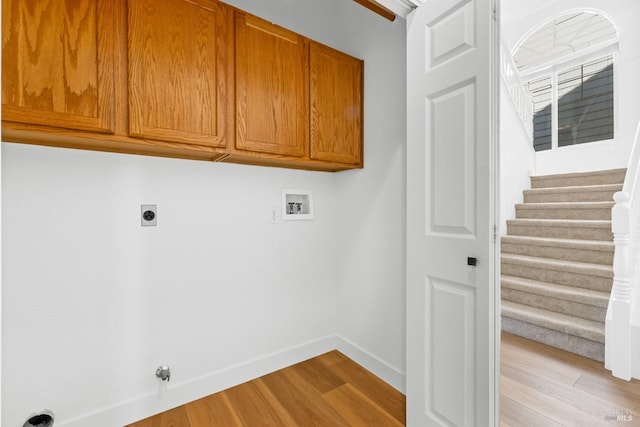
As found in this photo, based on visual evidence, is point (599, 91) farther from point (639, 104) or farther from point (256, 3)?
point (256, 3)

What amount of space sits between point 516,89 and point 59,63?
5640mm

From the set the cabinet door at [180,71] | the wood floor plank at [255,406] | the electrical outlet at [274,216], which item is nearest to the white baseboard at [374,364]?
the wood floor plank at [255,406]

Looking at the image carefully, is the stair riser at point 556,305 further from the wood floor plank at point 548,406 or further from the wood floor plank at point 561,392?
the wood floor plank at point 548,406

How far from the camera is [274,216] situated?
2.27m

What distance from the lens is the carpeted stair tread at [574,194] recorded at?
368 cm

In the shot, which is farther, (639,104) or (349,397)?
(639,104)

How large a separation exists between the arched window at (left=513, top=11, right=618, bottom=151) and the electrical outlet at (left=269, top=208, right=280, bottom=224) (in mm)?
5183

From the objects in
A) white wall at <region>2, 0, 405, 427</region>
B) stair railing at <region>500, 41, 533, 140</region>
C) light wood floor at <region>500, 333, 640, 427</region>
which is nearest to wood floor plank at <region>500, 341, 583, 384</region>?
light wood floor at <region>500, 333, 640, 427</region>

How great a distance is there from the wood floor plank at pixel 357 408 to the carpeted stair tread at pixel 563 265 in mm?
2346

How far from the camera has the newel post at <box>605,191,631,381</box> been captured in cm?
217

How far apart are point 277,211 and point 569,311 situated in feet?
8.84

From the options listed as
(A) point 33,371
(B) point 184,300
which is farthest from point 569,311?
(A) point 33,371

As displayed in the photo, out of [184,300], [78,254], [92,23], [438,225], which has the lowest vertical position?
[184,300]

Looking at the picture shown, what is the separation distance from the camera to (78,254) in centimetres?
163
